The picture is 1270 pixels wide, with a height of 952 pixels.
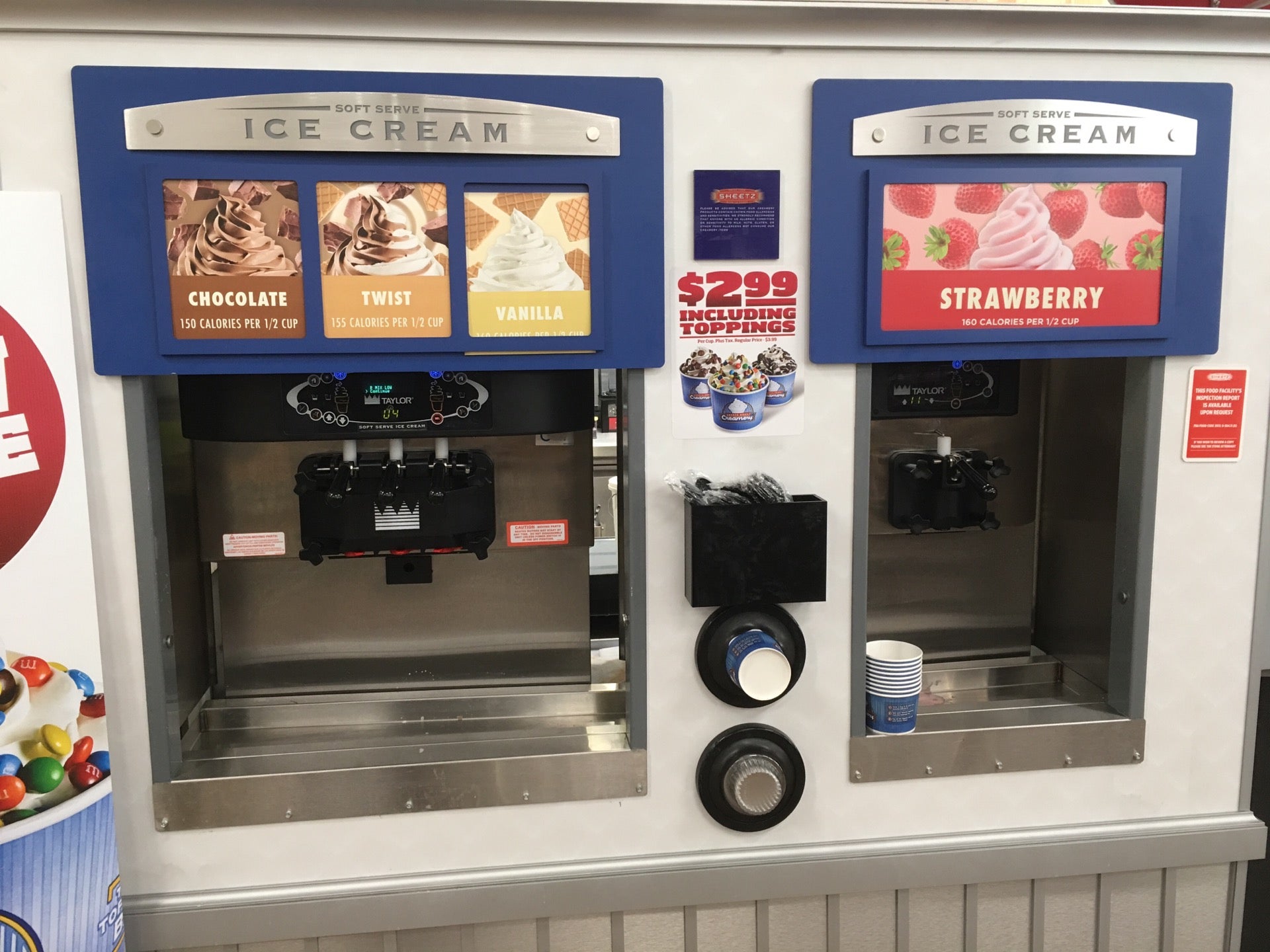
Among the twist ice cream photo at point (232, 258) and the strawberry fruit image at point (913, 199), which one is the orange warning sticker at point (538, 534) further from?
the strawberry fruit image at point (913, 199)

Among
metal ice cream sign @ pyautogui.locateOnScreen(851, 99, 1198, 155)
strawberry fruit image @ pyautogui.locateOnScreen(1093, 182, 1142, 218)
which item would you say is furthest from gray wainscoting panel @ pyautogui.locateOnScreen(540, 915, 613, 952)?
strawberry fruit image @ pyautogui.locateOnScreen(1093, 182, 1142, 218)

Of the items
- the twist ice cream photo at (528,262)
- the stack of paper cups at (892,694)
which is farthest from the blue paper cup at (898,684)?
the twist ice cream photo at (528,262)

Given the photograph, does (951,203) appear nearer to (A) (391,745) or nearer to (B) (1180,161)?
(B) (1180,161)

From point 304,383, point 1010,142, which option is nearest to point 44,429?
point 304,383

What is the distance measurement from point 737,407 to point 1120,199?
0.73 metres

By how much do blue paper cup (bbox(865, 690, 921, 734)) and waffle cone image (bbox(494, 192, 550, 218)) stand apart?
1.02 metres

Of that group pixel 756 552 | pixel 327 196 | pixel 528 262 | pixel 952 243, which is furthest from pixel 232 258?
pixel 952 243

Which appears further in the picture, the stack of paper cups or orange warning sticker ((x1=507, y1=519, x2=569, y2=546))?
orange warning sticker ((x1=507, y1=519, x2=569, y2=546))

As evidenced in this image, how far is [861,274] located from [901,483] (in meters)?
0.49

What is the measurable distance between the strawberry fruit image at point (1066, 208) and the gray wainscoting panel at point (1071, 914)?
3.93ft

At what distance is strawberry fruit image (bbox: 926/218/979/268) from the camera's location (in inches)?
59.2

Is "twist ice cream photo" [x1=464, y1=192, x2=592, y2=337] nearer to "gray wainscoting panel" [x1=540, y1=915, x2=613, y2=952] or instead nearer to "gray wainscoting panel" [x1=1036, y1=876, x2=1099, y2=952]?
"gray wainscoting panel" [x1=540, y1=915, x2=613, y2=952]

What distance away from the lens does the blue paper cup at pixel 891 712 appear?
1.63 metres

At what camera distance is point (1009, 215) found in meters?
1.52
